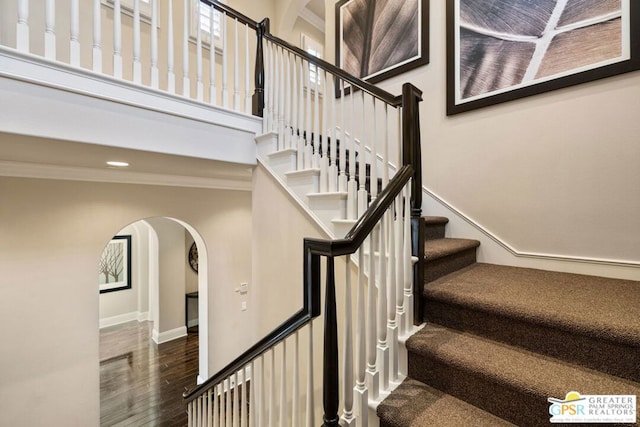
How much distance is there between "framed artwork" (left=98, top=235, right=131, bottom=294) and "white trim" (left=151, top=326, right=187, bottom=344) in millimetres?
1565

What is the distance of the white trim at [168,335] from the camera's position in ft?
17.7

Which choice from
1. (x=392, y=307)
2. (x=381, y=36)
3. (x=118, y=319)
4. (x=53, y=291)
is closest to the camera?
(x=392, y=307)

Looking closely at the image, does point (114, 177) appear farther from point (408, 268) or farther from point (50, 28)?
point (408, 268)

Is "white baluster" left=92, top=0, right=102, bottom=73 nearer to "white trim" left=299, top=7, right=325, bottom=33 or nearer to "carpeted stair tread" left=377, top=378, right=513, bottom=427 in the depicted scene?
"carpeted stair tread" left=377, top=378, right=513, bottom=427

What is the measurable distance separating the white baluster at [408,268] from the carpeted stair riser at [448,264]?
29 cm

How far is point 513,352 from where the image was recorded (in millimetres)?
1274

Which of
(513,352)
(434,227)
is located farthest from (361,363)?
(434,227)

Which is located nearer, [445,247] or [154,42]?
[154,42]

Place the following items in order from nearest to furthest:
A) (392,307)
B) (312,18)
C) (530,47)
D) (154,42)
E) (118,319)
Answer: (392,307), (154,42), (530,47), (312,18), (118,319)

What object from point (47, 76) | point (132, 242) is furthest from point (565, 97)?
point (132, 242)

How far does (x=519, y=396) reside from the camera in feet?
3.51

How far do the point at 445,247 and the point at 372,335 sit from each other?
99 cm

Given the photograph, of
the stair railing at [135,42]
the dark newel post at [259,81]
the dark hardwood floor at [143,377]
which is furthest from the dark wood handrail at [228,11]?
the dark hardwood floor at [143,377]

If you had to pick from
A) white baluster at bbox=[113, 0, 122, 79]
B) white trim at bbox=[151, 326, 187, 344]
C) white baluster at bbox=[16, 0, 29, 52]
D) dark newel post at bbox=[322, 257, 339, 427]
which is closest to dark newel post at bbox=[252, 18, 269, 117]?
white baluster at bbox=[113, 0, 122, 79]
